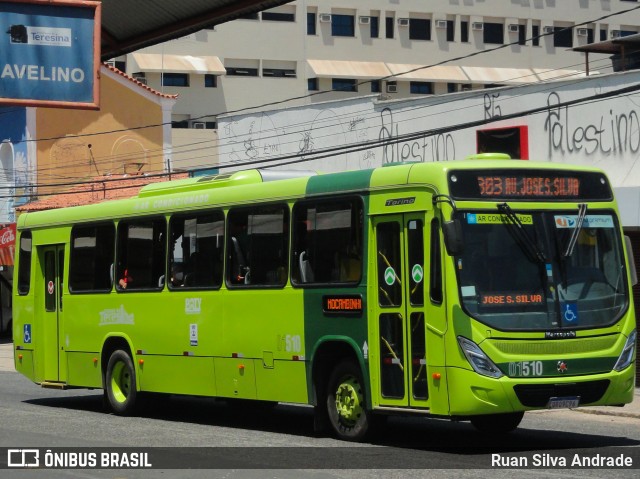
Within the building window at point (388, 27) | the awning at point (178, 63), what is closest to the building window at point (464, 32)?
the building window at point (388, 27)

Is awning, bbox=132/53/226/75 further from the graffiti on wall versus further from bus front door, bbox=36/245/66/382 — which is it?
bus front door, bbox=36/245/66/382

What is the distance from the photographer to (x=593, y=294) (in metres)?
14.0

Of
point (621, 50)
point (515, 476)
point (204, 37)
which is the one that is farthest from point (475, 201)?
point (204, 37)

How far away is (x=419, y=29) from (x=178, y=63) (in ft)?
48.4

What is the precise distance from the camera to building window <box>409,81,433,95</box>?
7325 cm

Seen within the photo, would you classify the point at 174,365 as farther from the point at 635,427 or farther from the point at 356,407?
the point at 635,427

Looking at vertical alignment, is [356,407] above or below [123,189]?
below

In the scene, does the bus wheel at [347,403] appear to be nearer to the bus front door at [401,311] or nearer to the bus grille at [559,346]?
the bus front door at [401,311]

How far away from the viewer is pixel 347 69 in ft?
233

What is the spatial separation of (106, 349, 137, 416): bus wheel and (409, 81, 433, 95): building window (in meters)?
55.2

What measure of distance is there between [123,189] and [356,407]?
118ft

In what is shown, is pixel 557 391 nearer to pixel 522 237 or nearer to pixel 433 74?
pixel 522 237

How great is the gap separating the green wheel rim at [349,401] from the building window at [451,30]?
61881 mm

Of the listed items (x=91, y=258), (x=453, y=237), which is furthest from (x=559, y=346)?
(x=91, y=258)
